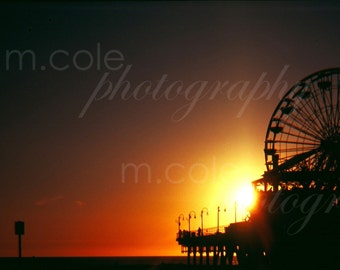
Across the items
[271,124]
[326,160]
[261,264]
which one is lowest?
[261,264]

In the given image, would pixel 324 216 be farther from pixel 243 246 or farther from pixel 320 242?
pixel 243 246

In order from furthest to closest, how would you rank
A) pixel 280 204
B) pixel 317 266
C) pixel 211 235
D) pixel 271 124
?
pixel 211 235 < pixel 271 124 < pixel 280 204 < pixel 317 266

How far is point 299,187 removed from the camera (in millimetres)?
56312

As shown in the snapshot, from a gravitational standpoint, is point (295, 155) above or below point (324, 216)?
above

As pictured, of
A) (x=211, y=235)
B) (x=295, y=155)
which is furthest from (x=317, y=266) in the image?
(x=211, y=235)

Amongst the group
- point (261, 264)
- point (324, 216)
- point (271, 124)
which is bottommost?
point (261, 264)

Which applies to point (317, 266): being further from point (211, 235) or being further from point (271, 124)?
point (211, 235)

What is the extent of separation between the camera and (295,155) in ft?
182

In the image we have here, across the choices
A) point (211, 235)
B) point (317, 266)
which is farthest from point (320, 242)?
point (211, 235)

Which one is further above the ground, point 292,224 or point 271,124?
point 271,124

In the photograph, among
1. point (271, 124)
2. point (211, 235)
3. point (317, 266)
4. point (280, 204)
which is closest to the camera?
point (317, 266)

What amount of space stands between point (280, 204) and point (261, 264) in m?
5.37

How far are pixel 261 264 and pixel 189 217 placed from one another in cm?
3857

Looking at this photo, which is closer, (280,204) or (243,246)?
(280,204)
